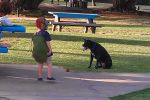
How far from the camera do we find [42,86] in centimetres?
955

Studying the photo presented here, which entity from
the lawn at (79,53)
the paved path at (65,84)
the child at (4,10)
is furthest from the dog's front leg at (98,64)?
the child at (4,10)

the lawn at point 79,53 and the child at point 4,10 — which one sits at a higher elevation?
the child at point 4,10

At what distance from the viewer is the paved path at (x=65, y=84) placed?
28.6 ft

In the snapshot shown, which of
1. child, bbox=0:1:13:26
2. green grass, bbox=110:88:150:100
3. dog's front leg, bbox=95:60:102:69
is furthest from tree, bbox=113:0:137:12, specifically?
green grass, bbox=110:88:150:100

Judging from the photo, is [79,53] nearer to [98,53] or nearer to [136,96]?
[98,53]

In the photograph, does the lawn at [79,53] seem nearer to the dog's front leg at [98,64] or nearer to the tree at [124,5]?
the dog's front leg at [98,64]

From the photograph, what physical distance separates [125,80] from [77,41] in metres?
8.04

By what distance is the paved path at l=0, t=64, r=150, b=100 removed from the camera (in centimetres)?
873

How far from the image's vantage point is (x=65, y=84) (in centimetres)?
991

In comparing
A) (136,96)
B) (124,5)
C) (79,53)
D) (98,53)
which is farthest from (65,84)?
(124,5)

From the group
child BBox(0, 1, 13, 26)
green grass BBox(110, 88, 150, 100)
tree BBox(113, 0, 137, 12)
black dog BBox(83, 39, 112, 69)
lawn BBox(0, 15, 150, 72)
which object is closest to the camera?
green grass BBox(110, 88, 150, 100)

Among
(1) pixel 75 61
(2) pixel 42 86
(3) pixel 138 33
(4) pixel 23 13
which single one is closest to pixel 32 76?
(2) pixel 42 86

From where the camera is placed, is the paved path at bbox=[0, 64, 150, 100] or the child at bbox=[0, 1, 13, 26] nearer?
the paved path at bbox=[0, 64, 150, 100]

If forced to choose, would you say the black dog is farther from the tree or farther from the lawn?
the tree
